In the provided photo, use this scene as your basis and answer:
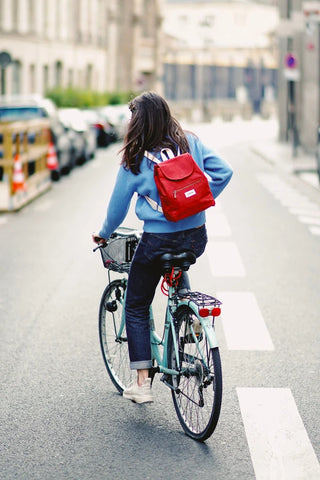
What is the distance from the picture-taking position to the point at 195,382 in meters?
5.10

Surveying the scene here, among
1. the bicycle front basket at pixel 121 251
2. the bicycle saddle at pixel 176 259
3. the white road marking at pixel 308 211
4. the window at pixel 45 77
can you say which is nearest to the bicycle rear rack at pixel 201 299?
the bicycle saddle at pixel 176 259

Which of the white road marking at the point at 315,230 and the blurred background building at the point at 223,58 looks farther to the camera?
the blurred background building at the point at 223,58

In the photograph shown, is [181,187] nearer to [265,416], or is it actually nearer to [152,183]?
[152,183]

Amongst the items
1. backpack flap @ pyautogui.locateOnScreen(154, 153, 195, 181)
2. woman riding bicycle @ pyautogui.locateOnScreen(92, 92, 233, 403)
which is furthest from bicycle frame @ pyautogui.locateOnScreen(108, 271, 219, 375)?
backpack flap @ pyautogui.locateOnScreen(154, 153, 195, 181)

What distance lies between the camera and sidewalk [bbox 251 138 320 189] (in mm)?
23344

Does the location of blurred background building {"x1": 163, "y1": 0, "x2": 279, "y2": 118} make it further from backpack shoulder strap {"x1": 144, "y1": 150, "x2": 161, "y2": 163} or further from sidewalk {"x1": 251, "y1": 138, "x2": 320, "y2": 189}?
backpack shoulder strap {"x1": 144, "y1": 150, "x2": 161, "y2": 163}

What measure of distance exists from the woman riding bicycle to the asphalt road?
77cm

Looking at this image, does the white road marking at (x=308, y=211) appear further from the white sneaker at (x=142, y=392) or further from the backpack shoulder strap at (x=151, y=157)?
the backpack shoulder strap at (x=151, y=157)

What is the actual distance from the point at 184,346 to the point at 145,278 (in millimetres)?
420

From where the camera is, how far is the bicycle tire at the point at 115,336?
5.97 meters

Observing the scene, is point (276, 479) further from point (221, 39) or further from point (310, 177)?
point (221, 39)

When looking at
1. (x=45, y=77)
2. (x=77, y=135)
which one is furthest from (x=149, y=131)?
(x=45, y=77)

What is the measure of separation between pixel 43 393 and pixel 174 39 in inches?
4308

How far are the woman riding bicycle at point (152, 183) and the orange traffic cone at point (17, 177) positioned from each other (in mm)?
11523
